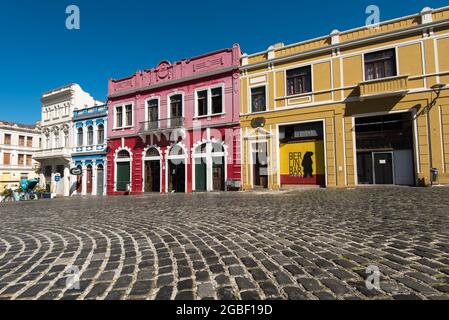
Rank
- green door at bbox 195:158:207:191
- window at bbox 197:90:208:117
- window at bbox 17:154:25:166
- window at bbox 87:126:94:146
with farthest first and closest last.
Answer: window at bbox 17:154:25:166
window at bbox 87:126:94:146
window at bbox 197:90:208:117
green door at bbox 195:158:207:191

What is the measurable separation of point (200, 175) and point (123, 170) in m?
8.13

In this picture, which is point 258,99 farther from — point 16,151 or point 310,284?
point 16,151

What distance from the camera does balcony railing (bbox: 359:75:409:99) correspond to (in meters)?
13.6

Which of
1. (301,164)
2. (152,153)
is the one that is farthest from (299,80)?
(152,153)

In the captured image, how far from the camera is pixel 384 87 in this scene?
45.9 feet

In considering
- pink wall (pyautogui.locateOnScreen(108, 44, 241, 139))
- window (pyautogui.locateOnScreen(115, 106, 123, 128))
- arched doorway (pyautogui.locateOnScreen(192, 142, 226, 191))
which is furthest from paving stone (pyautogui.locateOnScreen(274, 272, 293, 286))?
window (pyautogui.locateOnScreen(115, 106, 123, 128))

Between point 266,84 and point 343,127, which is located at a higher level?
point 266,84

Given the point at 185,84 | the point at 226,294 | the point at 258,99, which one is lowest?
the point at 226,294

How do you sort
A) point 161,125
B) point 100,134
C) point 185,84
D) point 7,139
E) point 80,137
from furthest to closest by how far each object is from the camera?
1. point 7,139
2. point 80,137
3. point 100,134
4. point 161,125
5. point 185,84

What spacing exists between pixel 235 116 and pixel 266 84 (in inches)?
121

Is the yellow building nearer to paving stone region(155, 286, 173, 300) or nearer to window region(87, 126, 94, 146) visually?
paving stone region(155, 286, 173, 300)
